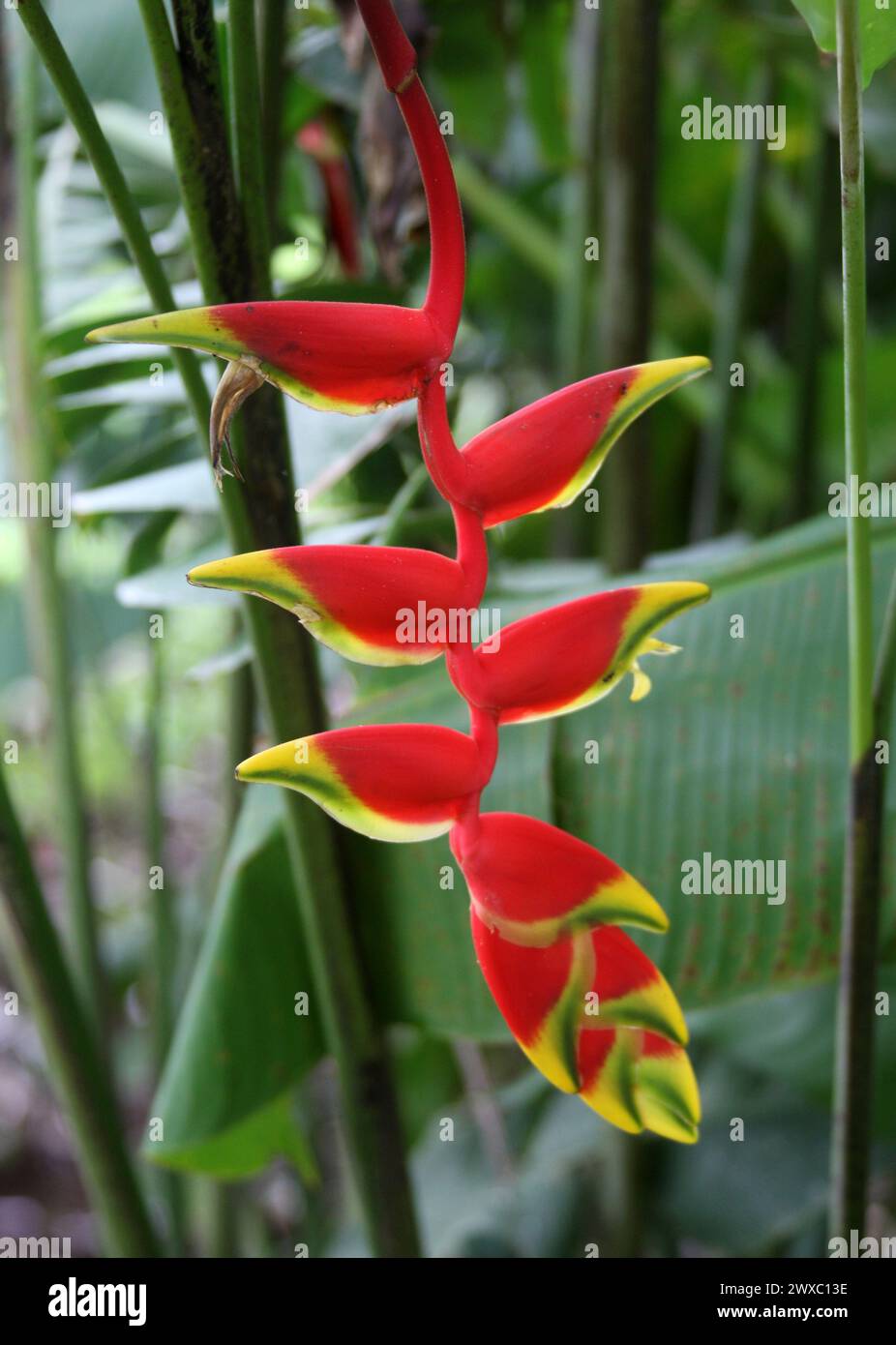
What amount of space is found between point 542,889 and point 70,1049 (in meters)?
0.26

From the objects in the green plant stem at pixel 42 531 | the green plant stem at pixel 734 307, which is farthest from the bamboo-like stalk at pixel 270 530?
the green plant stem at pixel 734 307

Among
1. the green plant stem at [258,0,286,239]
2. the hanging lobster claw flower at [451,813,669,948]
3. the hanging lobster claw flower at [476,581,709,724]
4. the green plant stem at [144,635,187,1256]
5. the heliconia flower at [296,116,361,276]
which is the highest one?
the heliconia flower at [296,116,361,276]

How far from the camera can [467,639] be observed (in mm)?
188

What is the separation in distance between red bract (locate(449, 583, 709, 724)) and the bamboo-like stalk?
114mm

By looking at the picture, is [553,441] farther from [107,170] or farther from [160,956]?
[160,956]

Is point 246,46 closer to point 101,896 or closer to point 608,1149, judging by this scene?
point 608,1149

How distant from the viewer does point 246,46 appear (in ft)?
0.86

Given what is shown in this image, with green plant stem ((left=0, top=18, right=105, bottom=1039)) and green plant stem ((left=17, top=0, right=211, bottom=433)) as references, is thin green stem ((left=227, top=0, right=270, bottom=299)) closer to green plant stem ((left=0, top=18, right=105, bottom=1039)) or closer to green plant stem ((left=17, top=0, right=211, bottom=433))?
green plant stem ((left=17, top=0, right=211, bottom=433))

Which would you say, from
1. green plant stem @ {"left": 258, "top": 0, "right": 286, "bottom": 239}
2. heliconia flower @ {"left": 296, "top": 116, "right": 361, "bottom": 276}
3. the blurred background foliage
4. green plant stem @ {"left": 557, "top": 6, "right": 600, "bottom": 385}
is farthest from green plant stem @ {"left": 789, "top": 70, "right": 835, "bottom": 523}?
green plant stem @ {"left": 258, "top": 0, "right": 286, "bottom": 239}

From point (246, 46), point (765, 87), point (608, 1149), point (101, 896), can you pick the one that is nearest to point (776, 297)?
point (765, 87)

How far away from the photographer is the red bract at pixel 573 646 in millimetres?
196

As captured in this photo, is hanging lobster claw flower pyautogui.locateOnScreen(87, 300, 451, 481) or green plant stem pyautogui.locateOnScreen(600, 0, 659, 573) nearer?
hanging lobster claw flower pyautogui.locateOnScreen(87, 300, 451, 481)

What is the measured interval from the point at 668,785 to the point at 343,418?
0.18 meters

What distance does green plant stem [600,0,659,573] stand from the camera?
1.59 ft
